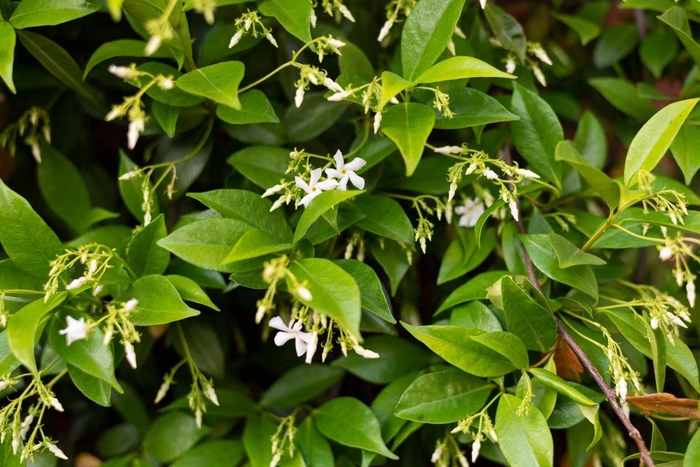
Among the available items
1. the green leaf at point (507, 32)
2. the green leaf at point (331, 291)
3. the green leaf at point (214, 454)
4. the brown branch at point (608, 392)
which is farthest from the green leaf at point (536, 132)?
the green leaf at point (214, 454)

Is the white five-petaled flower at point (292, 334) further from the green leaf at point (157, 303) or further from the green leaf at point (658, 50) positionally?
the green leaf at point (658, 50)

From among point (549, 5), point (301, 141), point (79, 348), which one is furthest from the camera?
point (549, 5)

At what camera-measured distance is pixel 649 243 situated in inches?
35.3

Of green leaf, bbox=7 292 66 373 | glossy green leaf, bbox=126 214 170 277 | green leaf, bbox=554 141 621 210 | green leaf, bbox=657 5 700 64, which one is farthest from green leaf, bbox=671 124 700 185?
green leaf, bbox=7 292 66 373

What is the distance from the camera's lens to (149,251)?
2.87ft

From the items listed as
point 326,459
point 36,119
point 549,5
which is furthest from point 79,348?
point 549,5

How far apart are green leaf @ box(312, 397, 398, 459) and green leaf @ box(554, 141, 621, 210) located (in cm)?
43

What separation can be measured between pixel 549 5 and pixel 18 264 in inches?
49.7

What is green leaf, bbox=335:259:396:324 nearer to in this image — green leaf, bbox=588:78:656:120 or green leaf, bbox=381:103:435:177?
green leaf, bbox=381:103:435:177

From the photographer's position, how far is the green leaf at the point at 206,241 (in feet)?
2.53

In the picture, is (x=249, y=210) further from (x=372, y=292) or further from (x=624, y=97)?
(x=624, y=97)

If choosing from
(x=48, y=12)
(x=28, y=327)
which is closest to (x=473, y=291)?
(x=28, y=327)

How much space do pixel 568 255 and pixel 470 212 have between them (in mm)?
205

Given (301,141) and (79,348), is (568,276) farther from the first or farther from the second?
(79,348)
